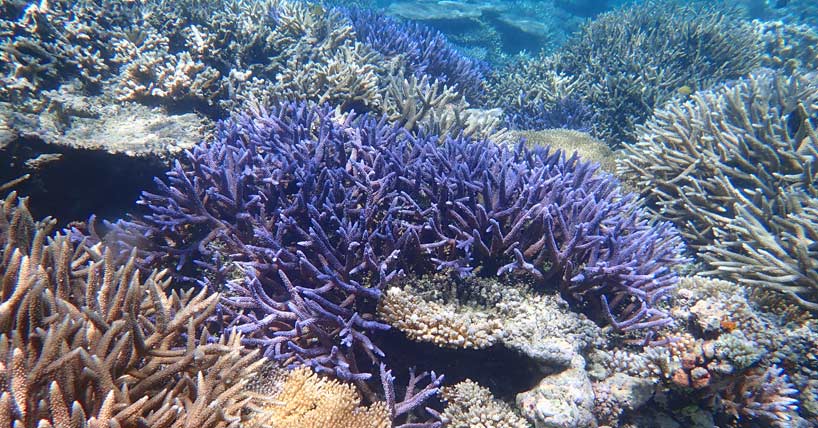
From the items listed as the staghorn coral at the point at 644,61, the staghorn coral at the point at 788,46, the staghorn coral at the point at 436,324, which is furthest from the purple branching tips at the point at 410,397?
the staghorn coral at the point at 788,46

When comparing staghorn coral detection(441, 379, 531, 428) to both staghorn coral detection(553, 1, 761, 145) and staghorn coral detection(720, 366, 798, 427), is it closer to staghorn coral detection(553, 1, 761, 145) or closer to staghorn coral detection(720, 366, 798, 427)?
staghorn coral detection(720, 366, 798, 427)

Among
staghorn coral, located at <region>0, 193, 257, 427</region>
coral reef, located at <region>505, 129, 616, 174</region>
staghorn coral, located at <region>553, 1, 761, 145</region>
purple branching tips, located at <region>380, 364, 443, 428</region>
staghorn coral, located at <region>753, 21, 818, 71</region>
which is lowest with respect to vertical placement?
purple branching tips, located at <region>380, 364, 443, 428</region>

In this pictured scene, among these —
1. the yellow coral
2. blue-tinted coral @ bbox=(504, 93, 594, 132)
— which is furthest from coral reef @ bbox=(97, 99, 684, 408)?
blue-tinted coral @ bbox=(504, 93, 594, 132)

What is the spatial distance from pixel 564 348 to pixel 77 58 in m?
6.43

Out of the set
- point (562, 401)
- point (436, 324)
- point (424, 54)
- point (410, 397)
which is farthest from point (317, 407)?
point (424, 54)

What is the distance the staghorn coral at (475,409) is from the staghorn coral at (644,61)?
6410 mm

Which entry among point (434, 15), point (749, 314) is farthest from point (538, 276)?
point (434, 15)

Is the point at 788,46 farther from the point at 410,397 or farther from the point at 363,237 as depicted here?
the point at 410,397

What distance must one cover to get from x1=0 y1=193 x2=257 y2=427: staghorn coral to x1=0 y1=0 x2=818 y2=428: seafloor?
0.01 metres

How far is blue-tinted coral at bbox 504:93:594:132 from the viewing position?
7641 mm

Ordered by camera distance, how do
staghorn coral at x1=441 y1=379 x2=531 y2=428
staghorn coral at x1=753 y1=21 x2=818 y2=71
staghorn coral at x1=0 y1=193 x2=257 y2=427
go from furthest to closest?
1. staghorn coral at x1=753 y1=21 x2=818 y2=71
2. staghorn coral at x1=441 y1=379 x2=531 y2=428
3. staghorn coral at x1=0 y1=193 x2=257 y2=427

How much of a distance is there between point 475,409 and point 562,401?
0.52 metres

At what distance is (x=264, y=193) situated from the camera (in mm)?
3418

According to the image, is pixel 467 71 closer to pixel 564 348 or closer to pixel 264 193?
pixel 264 193
